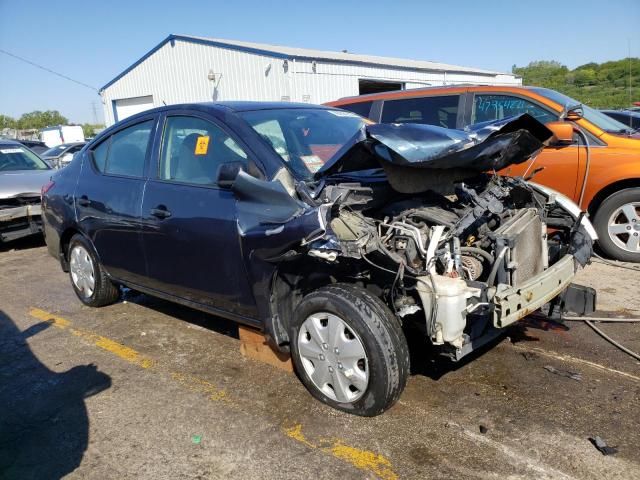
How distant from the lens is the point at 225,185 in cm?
325

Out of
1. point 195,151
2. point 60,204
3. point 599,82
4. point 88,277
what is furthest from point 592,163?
point 599,82

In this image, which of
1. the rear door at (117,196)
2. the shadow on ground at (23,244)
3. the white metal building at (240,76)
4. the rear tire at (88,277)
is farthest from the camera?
the white metal building at (240,76)

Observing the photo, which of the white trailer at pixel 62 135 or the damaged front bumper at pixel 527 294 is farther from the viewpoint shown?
the white trailer at pixel 62 135

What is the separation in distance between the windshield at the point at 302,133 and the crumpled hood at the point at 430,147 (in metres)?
0.26

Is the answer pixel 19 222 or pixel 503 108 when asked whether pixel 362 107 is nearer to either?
pixel 503 108

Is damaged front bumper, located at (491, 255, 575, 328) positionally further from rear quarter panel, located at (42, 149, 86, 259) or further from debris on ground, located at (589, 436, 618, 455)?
rear quarter panel, located at (42, 149, 86, 259)

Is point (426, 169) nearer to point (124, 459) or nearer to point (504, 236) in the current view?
point (504, 236)

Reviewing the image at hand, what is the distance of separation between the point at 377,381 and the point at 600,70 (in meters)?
54.0

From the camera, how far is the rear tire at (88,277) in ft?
15.8

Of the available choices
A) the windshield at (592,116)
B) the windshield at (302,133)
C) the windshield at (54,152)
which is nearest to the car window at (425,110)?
the windshield at (592,116)

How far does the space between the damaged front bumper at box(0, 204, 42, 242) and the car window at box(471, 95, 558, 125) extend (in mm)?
6295

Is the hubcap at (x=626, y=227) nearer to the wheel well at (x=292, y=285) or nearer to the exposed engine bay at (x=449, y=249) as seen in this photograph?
the exposed engine bay at (x=449, y=249)

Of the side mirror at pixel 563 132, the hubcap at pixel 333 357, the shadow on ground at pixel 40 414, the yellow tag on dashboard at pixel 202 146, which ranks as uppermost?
the yellow tag on dashboard at pixel 202 146

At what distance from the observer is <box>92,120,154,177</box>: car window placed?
161 inches
